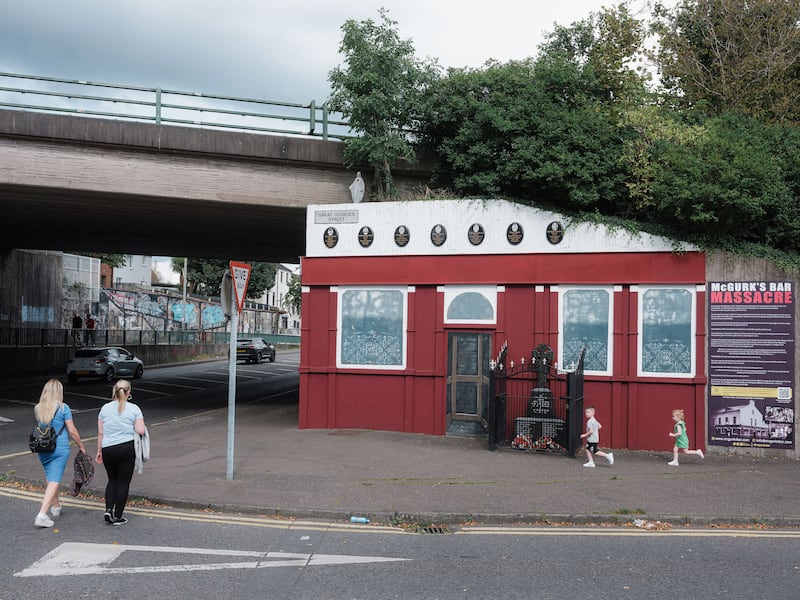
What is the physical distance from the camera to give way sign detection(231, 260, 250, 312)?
374 inches

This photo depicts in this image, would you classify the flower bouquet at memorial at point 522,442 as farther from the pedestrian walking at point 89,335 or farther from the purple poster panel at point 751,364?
the pedestrian walking at point 89,335

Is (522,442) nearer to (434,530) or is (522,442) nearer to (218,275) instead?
(434,530)

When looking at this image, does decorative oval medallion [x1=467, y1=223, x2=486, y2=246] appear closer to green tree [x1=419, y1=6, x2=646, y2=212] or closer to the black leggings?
green tree [x1=419, y1=6, x2=646, y2=212]

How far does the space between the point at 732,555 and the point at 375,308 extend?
8.82 m

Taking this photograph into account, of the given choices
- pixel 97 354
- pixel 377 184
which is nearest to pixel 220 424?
pixel 377 184

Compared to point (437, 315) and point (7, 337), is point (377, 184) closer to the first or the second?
point (437, 315)

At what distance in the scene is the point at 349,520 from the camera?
7883mm

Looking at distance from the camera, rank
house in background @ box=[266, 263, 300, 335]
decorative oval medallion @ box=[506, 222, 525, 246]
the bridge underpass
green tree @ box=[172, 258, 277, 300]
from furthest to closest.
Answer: house in background @ box=[266, 263, 300, 335] < green tree @ box=[172, 258, 277, 300] < the bridge underpass < decorative oval medallion @ box=[506, 222, 525, 246]

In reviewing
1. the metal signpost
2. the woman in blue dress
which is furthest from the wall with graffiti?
the woman in blue dress

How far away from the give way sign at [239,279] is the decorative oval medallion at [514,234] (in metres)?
5.73

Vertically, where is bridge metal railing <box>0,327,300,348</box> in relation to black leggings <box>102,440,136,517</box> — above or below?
above

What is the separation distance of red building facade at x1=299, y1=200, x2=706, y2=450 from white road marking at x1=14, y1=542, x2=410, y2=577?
7.45m

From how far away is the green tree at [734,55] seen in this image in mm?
16469

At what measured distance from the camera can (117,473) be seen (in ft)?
24.7
